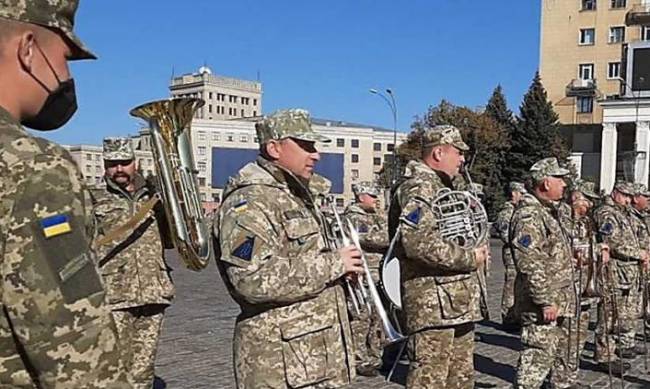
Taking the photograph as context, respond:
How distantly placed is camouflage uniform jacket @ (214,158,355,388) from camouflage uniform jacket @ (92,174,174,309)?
1.88m

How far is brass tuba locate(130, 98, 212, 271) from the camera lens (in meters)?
4.53

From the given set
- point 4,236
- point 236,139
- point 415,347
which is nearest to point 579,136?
point 236,139

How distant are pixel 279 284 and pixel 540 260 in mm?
3109

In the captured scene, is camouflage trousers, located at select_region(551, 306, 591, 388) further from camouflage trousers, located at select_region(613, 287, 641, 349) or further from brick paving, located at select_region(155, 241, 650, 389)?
camouflage trousers, located at select_region(613, 287, 641, 349)

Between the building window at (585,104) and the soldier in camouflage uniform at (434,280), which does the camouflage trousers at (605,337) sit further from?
the building window at (585,104)

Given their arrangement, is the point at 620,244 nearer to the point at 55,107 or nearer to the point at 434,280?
the point at 434,280

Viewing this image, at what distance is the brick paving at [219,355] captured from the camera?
720 centimetres

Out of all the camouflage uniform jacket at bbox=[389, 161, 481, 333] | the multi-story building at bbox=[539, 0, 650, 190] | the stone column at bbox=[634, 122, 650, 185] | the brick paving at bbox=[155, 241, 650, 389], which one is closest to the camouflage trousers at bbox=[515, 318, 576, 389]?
the camouflage uniform jacket at bbox=[389, 161, 481, 333]

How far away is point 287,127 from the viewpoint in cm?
382

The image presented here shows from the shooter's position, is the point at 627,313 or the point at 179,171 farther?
the point at 627,313

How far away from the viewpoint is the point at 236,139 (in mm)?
103750

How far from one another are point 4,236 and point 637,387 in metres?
7.09

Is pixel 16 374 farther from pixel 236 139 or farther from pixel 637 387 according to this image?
pixel 236 139

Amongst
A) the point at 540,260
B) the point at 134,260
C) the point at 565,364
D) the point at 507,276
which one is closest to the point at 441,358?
the point at 540,260
